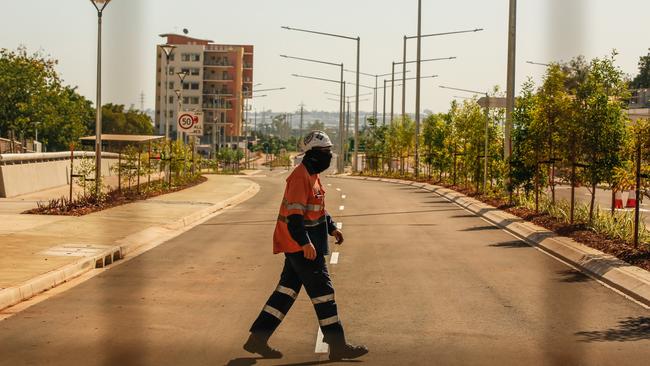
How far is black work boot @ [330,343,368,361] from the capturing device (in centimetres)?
982

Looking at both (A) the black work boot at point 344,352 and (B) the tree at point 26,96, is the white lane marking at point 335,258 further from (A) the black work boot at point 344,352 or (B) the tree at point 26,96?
(B) the tree at point 26,96

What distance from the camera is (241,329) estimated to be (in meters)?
11.4

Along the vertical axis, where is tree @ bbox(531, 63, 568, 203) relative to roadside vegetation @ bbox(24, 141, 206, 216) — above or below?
A: above

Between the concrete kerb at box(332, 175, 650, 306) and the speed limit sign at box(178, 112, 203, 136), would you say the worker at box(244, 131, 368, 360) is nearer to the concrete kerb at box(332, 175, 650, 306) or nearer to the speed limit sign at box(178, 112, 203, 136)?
the concrete kerb at box(332, 175, 650, 306)

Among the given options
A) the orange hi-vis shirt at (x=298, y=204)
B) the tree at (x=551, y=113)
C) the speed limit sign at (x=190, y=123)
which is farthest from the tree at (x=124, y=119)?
the tree at (x=551, y=113)

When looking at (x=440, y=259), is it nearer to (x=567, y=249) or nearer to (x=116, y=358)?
(x=567, y=249)

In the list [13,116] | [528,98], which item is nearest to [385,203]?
[528,98]

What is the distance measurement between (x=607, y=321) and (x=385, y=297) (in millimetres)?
2947

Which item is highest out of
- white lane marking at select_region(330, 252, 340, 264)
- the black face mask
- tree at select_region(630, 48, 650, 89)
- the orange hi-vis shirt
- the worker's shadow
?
tree at select_region(630, 48, 650, 89)

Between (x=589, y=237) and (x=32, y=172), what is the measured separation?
2269cm

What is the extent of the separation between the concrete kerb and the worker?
5.50 metres

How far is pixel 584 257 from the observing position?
59.9ft

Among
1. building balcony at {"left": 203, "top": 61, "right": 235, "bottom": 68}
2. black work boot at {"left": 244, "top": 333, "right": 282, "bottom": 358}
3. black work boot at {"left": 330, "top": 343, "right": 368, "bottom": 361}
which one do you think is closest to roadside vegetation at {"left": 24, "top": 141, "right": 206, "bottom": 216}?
black work boot at {"left": 244, "top": 333, "right": 282, "bottom": 358}

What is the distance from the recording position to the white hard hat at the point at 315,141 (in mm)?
9930
